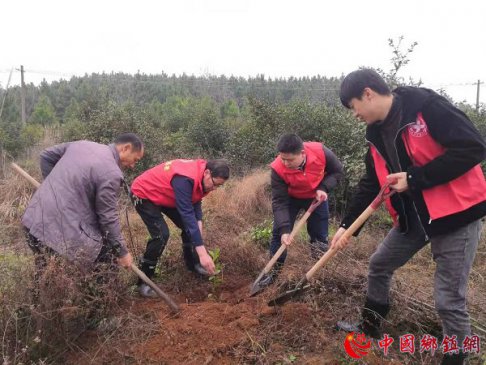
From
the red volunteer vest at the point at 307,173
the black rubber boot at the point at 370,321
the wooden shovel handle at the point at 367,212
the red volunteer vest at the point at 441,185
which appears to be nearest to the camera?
the red volunteer vest at the point at 441,185

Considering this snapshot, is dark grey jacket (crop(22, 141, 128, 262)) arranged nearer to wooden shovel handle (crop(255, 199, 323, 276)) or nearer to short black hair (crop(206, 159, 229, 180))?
short black hair (crop(206, 159, 229, 180))

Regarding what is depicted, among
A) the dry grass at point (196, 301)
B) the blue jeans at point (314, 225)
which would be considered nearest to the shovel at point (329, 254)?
the dry grass at point (196, 301)

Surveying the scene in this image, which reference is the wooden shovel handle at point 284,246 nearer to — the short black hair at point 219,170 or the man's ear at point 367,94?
the short black hair at point 219,170

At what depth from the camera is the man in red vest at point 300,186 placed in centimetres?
376

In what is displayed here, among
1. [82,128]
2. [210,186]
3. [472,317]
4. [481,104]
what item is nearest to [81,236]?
[210,186]

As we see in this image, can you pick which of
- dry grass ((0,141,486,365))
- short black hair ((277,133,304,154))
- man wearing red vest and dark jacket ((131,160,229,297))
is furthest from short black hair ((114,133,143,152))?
short black hair ((277,133,304,154))

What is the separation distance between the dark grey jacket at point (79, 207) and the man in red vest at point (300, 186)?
1524 mm

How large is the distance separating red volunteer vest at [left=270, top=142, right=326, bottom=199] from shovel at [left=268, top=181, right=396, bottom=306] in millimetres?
1038

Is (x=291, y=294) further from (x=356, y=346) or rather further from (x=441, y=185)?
(x=441, y=185)

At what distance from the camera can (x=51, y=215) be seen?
286 cm

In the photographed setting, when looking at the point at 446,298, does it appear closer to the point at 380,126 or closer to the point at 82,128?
the point at 380,126

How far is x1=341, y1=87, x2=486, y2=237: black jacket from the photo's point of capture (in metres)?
2.07

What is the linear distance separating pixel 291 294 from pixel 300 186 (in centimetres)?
114

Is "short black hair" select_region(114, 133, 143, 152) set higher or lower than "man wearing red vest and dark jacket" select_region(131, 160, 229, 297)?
higher
